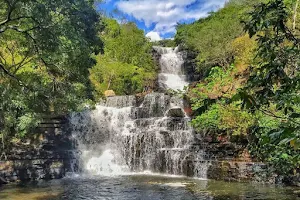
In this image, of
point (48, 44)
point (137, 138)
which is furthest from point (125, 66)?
point (48, 44)

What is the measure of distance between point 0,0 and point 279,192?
40.6 feet

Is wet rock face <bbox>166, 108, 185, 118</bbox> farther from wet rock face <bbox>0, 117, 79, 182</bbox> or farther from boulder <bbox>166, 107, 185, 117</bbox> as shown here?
wet rock face <bbox>0, 117, 79, 182</bbox>

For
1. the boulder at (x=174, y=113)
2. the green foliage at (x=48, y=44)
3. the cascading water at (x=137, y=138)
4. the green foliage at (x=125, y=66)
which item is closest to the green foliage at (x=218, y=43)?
the green foliage at (x=125, y=66)

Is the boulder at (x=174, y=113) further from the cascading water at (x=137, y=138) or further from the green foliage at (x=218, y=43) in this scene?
the green foliage at (x=218, y=43)

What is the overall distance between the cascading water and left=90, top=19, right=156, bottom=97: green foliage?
6757mm

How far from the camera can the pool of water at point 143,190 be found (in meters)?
13.1

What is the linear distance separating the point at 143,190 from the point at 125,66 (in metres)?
22.8

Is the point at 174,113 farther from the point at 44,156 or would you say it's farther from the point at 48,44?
the point at 48,44

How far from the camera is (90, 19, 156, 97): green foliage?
3491cm

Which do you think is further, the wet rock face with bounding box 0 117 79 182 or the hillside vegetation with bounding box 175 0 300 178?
the wet rock face with bounding box 0 117 79 182

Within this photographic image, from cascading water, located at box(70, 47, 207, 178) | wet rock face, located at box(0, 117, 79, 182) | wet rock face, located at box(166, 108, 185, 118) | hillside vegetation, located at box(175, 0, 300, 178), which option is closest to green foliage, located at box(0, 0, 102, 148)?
wet rock face, located at box(0, 117, 79, 182)

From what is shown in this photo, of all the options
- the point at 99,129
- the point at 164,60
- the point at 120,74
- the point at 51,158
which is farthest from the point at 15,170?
the point at 164,60

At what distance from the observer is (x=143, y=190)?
1449cm

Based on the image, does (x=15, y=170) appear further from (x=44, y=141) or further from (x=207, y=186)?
(x=207, y=186)
